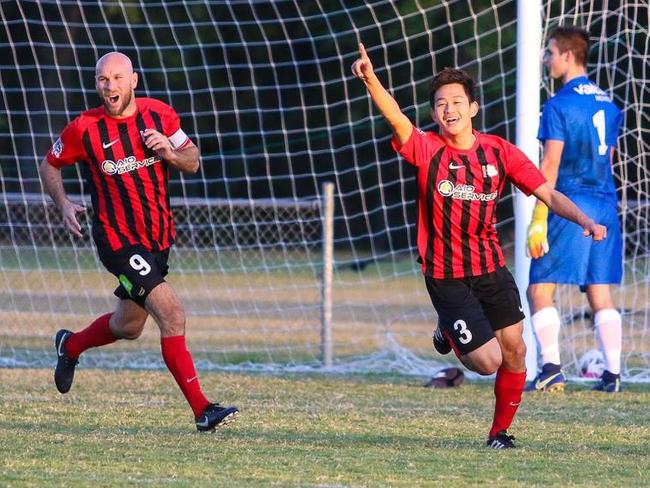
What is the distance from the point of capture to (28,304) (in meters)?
13.0

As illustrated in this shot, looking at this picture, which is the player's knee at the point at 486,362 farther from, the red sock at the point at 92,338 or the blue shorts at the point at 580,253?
the blue shorts at the point at 580,253

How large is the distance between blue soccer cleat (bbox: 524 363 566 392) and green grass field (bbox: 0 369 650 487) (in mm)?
89

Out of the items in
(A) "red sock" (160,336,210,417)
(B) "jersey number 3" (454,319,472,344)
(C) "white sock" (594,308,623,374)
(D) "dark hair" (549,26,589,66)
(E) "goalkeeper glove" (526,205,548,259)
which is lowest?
(C) "white sock" (594,308,623,374)

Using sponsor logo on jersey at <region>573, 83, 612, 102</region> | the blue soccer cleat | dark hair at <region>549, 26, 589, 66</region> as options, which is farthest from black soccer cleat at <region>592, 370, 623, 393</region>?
dark hair at <region>549, 26, 589, 66</region>

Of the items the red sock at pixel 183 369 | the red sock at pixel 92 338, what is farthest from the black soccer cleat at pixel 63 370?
the red sock at pixel 183 369

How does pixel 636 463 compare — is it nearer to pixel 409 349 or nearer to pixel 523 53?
pixel 523 53

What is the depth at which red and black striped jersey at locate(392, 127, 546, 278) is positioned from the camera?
18.9ft

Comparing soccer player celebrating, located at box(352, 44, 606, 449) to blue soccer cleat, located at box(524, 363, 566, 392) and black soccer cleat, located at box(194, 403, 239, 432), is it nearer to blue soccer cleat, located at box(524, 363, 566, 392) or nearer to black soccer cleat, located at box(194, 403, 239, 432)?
black soccer cleat, located at box(194, 403, 239, 432)

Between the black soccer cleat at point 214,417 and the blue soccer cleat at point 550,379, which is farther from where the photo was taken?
A: the blue soccer cleat at point 550,379

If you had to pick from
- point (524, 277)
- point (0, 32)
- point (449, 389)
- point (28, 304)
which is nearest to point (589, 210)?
point (524, 277)

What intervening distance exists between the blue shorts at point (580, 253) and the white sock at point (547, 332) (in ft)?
0.70

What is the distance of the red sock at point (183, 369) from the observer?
240 inches

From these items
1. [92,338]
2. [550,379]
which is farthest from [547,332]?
[92,338]

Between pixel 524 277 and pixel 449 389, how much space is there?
948 millimetres
